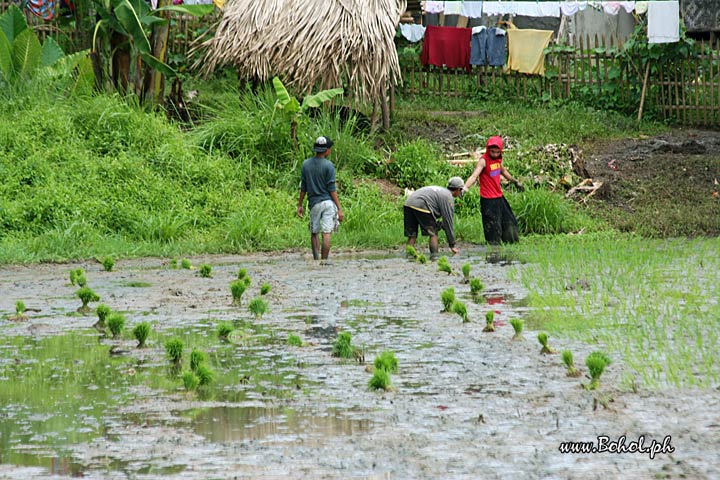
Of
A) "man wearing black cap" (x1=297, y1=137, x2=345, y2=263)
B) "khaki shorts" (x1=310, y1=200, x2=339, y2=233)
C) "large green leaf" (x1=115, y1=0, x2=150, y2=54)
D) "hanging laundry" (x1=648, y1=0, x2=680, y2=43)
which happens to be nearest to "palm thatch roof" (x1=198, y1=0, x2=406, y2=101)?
"large green leaf" (x1=115, y1=0, x2=150, y2=54)

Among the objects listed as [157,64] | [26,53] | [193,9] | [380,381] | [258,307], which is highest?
[193,9]

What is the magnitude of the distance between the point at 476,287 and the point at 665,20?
522 inches

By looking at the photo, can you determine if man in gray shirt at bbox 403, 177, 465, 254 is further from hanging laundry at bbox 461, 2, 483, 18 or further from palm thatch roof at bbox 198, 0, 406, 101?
hanging laundry at bbox 461, 2, 483, 18

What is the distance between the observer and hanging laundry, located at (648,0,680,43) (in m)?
20.9

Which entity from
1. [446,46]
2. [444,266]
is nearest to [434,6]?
[446,46]

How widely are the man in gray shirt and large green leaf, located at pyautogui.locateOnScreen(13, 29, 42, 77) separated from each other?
7.11 metres

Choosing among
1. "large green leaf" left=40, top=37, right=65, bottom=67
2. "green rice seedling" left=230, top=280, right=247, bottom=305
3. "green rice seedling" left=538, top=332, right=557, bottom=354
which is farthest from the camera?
"large green leaf" left=40, top=37, right=65, bottom=67

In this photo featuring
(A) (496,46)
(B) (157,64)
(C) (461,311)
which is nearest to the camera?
(C) (461,311)

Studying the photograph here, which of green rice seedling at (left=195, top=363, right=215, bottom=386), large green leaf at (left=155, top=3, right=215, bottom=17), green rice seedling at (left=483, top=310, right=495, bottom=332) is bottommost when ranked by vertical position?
green rice seedling at (left=483, top=310, right=495, bottom=332)

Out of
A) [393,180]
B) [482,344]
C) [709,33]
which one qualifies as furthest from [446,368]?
[709,33]

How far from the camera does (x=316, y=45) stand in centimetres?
1811

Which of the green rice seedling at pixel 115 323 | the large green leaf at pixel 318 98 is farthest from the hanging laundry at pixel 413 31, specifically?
the green rice seedling at pixel 115 323

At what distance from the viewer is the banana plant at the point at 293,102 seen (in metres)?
16.5

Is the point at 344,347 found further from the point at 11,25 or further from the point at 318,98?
the point at 11,25
